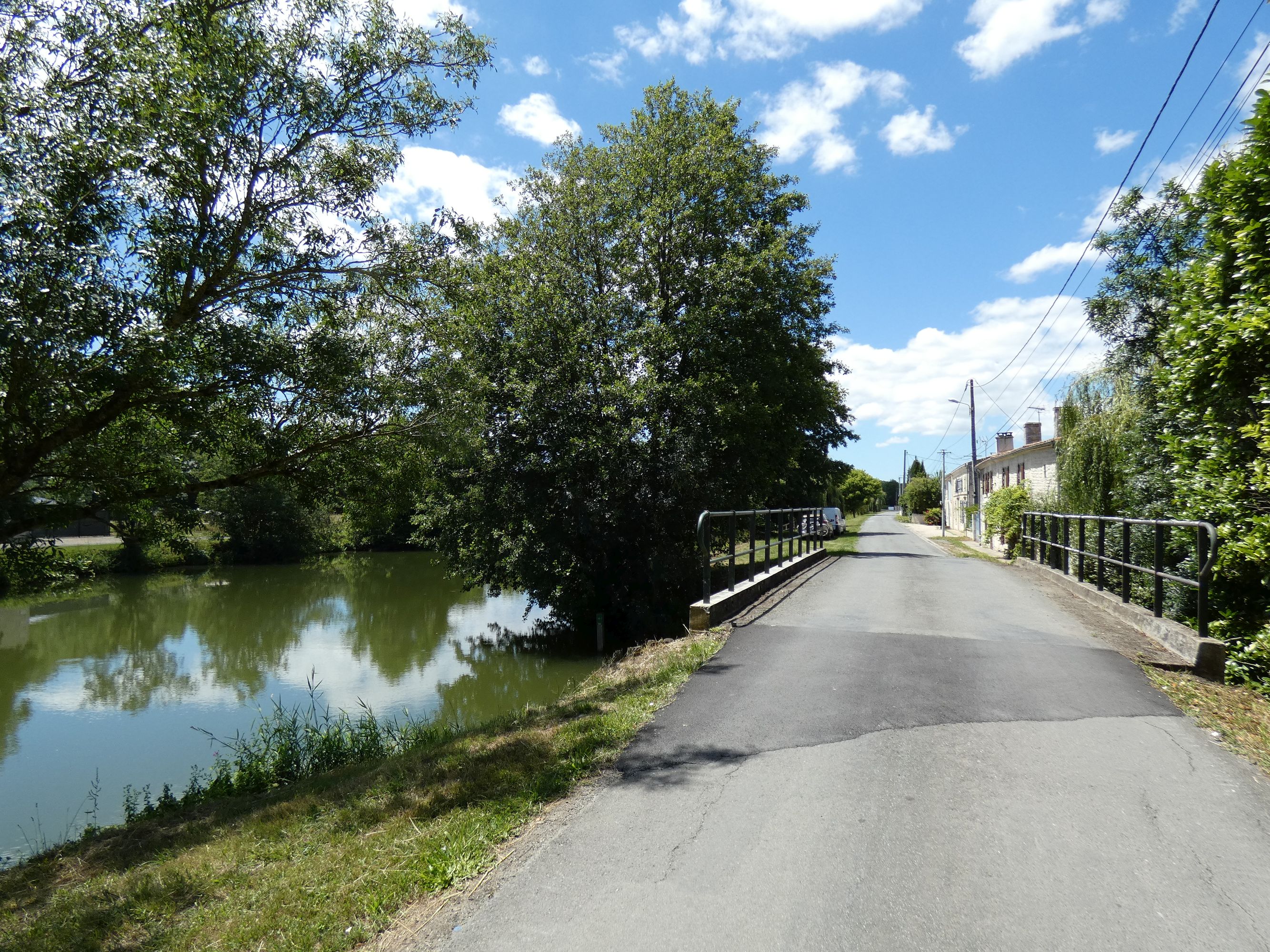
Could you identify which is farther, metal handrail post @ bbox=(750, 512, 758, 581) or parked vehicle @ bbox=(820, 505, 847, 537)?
parked vehicle @ bbox=(820, 505, 847, 537)

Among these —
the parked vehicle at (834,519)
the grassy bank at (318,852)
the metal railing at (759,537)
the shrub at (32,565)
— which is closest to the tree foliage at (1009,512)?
the metal railing at (759,537)

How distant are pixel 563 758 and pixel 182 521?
17.7ft

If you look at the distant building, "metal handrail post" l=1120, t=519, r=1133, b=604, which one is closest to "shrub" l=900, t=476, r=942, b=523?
the distant building

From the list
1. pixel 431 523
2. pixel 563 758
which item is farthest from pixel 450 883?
pixel 431 523

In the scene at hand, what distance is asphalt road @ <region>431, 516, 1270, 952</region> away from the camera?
2801 mm

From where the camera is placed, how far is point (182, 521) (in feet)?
25.5

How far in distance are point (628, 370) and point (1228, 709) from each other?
466 inches

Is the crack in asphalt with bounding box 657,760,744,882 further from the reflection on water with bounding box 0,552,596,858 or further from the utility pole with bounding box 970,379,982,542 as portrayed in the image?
the utility pole with bounding box 970,379,982,542

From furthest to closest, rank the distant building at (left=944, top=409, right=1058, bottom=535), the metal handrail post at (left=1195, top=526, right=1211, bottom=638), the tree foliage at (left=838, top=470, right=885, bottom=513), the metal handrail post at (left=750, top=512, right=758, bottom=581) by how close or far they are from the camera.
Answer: the tree foliage at (left=838, top=470, right=885, bottom=513)
the distant building at (left=944, top=409, right=1058, bottom=535)
the metal handrail post at (left=750, top=512, right=758, bottom=581)
the metal handrail post at (left=1195, top=526, right=1211, bottom=638)

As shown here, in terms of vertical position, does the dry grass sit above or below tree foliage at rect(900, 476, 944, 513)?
below

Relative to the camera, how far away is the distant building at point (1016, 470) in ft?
99.2

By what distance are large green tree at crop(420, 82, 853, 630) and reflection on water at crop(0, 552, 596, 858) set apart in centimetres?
260

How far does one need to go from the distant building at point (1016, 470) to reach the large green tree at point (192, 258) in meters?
17.3

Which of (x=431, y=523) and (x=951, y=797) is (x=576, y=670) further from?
(x=951, y=797)
